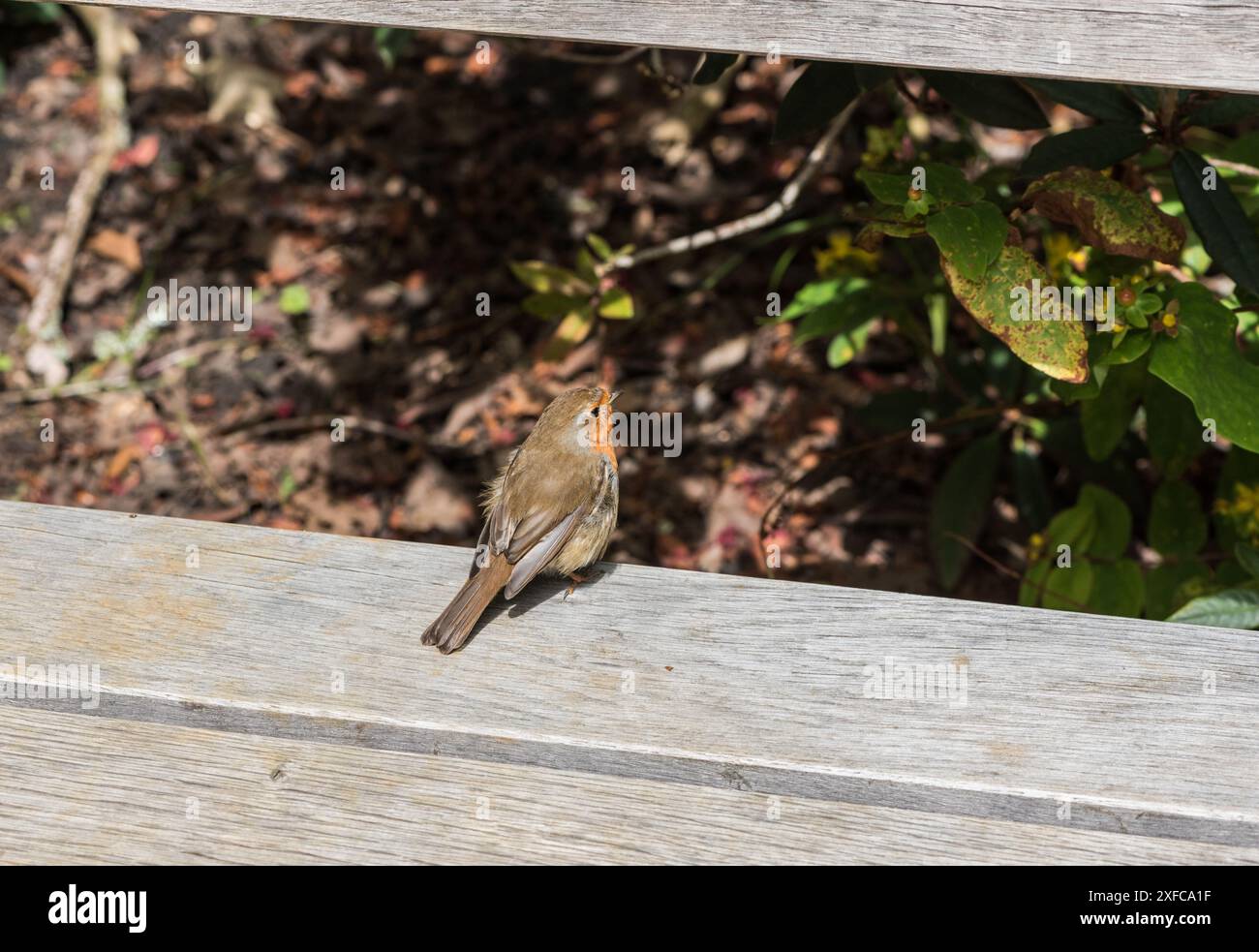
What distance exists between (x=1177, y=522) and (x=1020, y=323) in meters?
1.17

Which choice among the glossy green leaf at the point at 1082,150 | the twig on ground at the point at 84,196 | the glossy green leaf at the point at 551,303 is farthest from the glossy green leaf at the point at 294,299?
the glossy green leaf at the point at 1082,150

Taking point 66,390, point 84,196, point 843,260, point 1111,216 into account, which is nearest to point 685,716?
point 1111,216

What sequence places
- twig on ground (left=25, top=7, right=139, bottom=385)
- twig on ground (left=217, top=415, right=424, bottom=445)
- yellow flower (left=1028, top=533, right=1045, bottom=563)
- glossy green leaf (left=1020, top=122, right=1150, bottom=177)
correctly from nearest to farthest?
glossy green leaf (left=1020, top=122, right=1150, bottom=177), yellow flower (left=1028, top=533, right=1045, bottom=563), twig on ground (left=217, top=415, right=424, bottom=445), twig on ground (left=25, top=7, right=139, bottom=385)

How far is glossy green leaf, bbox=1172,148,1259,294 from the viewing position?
242 cm

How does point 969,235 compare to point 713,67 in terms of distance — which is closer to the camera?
point 969,235

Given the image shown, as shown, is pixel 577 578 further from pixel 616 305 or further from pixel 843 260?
pixel 843 260

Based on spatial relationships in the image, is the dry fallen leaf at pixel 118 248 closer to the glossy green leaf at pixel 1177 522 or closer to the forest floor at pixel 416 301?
the forest floor at pixel 416 301

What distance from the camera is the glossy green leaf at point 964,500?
3.68 meters

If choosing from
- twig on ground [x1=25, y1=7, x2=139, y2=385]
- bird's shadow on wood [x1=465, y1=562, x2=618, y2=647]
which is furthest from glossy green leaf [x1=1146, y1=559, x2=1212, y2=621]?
twig on ground [x1=25, y1=7, x2=139, y2=385]

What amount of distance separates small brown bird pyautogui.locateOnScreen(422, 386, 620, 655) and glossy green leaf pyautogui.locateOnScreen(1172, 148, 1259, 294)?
1421mm

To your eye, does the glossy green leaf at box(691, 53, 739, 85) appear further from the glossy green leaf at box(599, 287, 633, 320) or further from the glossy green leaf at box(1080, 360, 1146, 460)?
the glossy green leaf at box(1080, 360, 1146, 460)

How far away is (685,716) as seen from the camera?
195 centimetres

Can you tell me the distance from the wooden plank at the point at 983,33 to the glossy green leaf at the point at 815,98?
0.93 metres

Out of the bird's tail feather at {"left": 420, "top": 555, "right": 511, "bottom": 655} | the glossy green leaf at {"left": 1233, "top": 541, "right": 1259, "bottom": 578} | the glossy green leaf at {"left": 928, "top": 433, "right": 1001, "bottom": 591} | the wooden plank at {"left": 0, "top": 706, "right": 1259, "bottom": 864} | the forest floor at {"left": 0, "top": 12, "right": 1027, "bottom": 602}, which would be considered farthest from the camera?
the forest floor at {"left": 0, "top": 12, "right": 1027, "bottom": 602}
